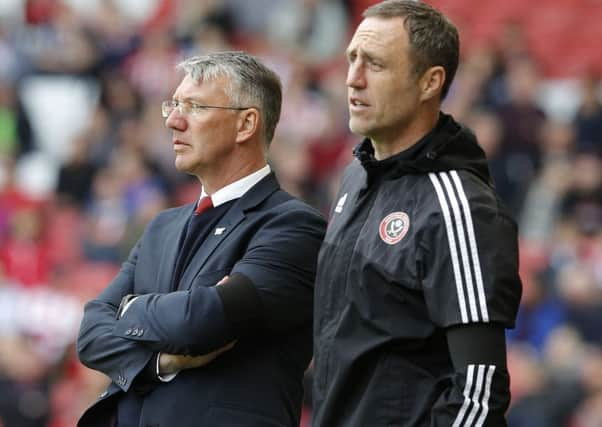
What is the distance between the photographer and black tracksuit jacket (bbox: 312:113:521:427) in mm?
3232

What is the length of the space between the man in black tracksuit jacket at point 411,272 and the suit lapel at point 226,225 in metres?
0.44

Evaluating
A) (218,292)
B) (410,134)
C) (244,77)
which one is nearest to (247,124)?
(244,77)

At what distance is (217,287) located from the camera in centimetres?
380

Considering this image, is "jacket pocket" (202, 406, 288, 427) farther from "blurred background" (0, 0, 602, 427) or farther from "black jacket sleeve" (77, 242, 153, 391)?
"blurred background" (0, 0, 602, 427)

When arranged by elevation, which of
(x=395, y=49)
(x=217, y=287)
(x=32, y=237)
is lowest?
(x=32, y=237)

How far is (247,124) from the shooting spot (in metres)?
4.08

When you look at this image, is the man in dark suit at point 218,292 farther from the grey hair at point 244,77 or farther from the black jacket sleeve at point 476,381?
the black jacket sleeve at point 476,381

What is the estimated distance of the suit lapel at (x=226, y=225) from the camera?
3994 millimetres

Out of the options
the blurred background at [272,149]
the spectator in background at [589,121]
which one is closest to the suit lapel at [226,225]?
the blurred background at [272,149]

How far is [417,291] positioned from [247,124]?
37.9 inches

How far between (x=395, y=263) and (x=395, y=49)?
0.55 m

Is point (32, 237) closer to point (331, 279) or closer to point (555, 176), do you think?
point (555, 176)

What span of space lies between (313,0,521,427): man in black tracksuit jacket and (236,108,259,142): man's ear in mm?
489

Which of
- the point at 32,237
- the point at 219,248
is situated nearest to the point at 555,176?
the point at 32,237
